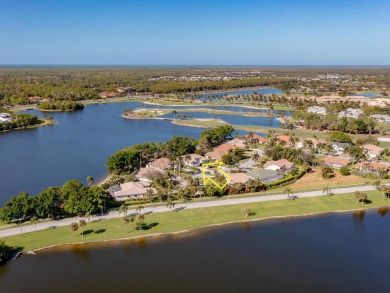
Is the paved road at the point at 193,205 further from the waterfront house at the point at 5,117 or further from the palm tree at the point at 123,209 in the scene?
the waterfront house at the point at 5,117

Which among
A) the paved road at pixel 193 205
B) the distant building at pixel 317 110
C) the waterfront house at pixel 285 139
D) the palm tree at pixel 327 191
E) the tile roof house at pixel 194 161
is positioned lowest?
the paved road at pixel 193 205

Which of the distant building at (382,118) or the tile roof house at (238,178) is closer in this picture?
the tile roof house at (238,178)

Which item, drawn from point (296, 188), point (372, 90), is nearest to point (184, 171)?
point (296, 188)

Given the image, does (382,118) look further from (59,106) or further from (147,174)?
(59,106)

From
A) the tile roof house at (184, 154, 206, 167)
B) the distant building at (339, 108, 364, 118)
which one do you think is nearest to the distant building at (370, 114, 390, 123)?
the distant building at (339, 108, 364, 118)

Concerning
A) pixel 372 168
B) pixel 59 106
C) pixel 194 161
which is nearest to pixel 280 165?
pixel 194 161

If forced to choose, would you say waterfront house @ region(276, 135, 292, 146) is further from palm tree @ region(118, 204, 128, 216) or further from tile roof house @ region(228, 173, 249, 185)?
palm tree @ region(118, 204, 128, 216)

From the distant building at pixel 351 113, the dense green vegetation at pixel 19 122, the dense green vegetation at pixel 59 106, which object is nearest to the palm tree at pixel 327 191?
the distant building at pixel 351 113

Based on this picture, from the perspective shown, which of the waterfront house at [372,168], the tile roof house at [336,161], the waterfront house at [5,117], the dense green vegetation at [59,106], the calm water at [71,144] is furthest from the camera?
the dense green vegetation at [59,106]
